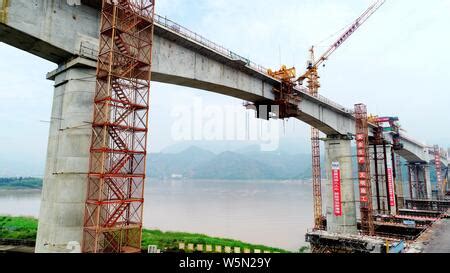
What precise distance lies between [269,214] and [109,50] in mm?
55621

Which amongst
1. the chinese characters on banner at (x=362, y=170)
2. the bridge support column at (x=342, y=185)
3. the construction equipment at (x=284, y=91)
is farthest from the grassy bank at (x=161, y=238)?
the construction equipment at (x=284, y=91)

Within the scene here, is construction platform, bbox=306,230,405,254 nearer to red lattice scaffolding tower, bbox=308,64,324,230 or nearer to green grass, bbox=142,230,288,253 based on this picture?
green grass, bbox=142,230,288,253

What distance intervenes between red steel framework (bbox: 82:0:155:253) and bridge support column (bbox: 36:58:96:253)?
1.36 ft

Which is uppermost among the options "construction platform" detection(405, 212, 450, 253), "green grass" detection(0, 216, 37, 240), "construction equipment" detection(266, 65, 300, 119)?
"construction equipment" detection(266, 65, 300, 119)

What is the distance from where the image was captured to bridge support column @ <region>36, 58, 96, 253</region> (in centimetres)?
1482

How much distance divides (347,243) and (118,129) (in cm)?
2888

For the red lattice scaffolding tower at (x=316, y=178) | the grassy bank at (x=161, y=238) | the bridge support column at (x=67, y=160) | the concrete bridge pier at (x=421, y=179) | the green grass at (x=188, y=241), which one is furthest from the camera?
the concrete bridge pier at (x=421, y=179)

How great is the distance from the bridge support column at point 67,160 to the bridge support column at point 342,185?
32.9 m

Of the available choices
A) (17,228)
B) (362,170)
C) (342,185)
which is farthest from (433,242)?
(17,228)

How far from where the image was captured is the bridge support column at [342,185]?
39344 millimetres

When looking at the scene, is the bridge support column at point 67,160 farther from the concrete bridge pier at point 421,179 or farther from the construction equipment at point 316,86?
the concrete bridge pier at point 421,179

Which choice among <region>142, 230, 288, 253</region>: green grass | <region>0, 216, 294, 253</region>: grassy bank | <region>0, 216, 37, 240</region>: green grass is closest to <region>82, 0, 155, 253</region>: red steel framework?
<region>0, 216, 294, 253</region>: grassy bank
